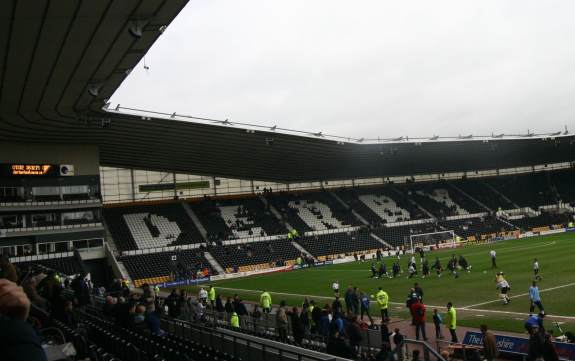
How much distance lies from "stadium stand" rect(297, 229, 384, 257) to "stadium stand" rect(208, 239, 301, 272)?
83.4 inches

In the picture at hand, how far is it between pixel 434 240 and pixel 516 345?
1845 inches

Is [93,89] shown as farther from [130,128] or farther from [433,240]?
[433,240]

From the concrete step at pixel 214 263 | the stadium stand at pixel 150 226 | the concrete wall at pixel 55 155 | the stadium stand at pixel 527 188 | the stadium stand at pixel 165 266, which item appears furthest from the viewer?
the stadium stand at pixel 527 188

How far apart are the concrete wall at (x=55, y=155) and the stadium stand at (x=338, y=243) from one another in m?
23.8

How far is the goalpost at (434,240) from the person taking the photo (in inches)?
2366

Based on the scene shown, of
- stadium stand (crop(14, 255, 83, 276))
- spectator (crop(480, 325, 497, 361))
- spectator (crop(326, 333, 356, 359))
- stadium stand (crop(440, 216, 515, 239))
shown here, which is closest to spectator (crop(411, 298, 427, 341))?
spectator (crop(480, 325, 497, 361))

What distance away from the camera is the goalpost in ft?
197

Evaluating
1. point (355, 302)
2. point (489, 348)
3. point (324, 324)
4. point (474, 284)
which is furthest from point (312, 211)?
point (489, 348)

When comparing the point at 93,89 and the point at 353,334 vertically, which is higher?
the point at 93,89

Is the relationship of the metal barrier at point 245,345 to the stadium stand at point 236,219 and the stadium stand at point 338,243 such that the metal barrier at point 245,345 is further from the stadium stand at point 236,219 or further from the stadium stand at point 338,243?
the stadium stand at point 236,219

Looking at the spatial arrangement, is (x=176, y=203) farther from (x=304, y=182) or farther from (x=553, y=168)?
(x=553, y=168)

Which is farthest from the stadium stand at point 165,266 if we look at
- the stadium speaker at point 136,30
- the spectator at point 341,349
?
the spectator at point 341,349

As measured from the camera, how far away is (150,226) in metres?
59.3

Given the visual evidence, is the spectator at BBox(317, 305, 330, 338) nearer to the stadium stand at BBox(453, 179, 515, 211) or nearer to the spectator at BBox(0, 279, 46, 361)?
the spectator at BBox(0, 279, 46, 361)
